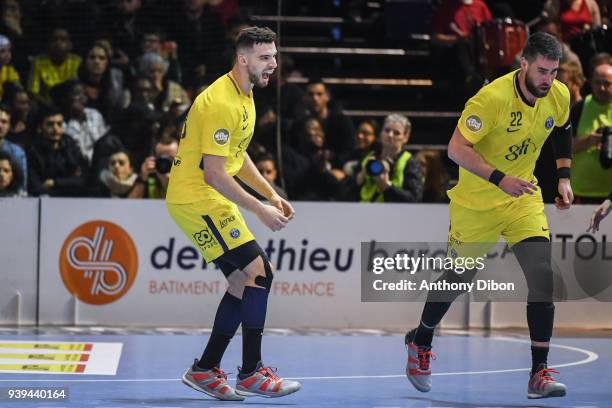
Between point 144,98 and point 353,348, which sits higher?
point 144,98

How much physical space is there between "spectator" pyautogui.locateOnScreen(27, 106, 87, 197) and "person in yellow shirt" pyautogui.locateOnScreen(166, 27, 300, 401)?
197 inches

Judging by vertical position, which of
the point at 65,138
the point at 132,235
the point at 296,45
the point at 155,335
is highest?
the point at 296,45

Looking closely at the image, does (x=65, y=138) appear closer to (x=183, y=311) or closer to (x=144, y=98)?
(x=144, y=98)

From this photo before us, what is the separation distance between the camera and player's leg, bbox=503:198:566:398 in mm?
7367

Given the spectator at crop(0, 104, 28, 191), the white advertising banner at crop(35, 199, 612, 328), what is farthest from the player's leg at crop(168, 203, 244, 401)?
the spectator at crop(0, 104, 28, 191)

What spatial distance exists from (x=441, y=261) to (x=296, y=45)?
562 centimetres

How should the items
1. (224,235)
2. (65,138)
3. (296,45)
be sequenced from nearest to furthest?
1. (224,235)
2. (65,138)
3. (296,45)

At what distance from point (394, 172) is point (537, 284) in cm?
439

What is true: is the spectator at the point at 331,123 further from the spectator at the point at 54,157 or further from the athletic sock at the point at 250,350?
the athletic sock at the point at 250,350

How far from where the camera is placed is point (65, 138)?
12312mm

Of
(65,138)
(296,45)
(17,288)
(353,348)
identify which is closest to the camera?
(353,348)

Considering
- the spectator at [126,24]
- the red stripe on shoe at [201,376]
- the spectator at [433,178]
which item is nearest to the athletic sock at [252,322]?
the red stripe on shoe at [201,376]

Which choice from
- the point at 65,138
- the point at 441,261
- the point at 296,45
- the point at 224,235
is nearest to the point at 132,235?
the point at 65,138

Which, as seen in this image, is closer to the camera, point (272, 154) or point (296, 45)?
point (272, 154)
